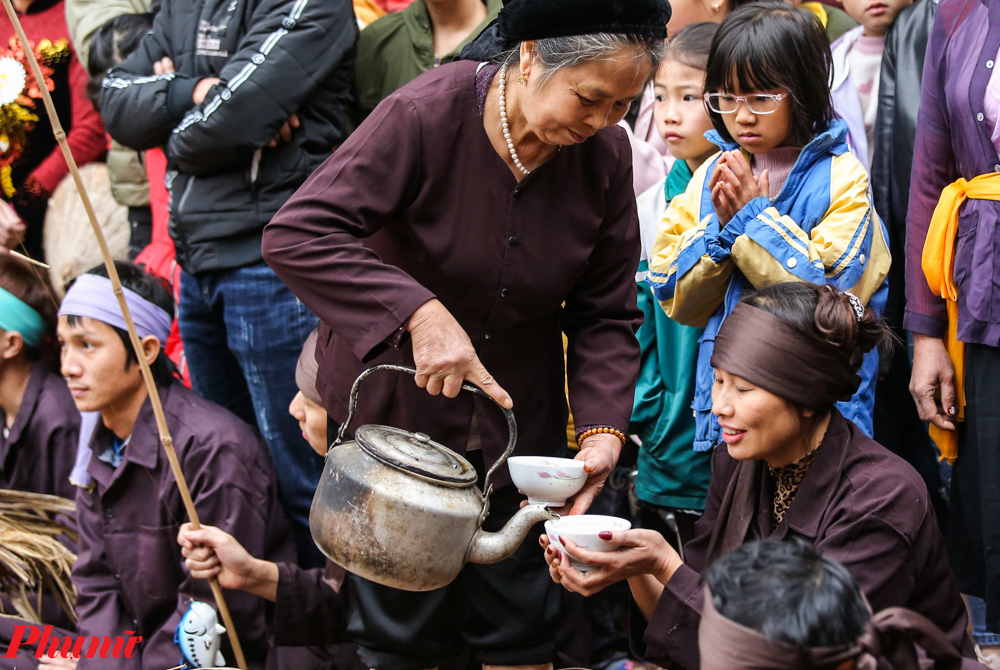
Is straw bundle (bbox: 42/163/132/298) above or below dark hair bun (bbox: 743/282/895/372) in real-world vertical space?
below

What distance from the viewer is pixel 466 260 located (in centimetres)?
242

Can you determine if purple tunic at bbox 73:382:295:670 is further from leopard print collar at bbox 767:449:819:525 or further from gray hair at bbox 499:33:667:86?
gray hair at bbox 499:33:667:86

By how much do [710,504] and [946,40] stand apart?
1.47 meters

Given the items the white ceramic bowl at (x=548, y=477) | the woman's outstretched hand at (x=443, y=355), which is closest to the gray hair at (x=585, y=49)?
the woman's outstretched hand at (x=443, y=355)

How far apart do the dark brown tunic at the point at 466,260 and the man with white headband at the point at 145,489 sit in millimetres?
948

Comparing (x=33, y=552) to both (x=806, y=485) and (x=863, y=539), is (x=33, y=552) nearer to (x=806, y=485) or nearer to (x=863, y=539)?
(x=806, y=485)

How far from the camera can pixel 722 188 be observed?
9.20ft

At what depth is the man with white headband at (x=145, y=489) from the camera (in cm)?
339

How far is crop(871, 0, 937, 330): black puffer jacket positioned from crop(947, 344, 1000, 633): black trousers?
0.60 m

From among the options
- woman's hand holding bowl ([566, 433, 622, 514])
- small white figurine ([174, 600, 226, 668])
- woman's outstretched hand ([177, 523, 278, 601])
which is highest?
woman's hand holding bowl ([566, 433, 622, 514])

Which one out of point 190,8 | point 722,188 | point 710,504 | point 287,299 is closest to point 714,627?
point 710,504

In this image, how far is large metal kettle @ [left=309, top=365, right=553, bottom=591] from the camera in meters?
2.12

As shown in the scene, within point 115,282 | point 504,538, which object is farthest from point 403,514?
point 115,282

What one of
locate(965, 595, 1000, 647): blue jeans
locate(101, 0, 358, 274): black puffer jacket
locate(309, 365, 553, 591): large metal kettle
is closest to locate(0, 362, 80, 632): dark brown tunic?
locate(101, 0, 358, 274): black puffer jacket
